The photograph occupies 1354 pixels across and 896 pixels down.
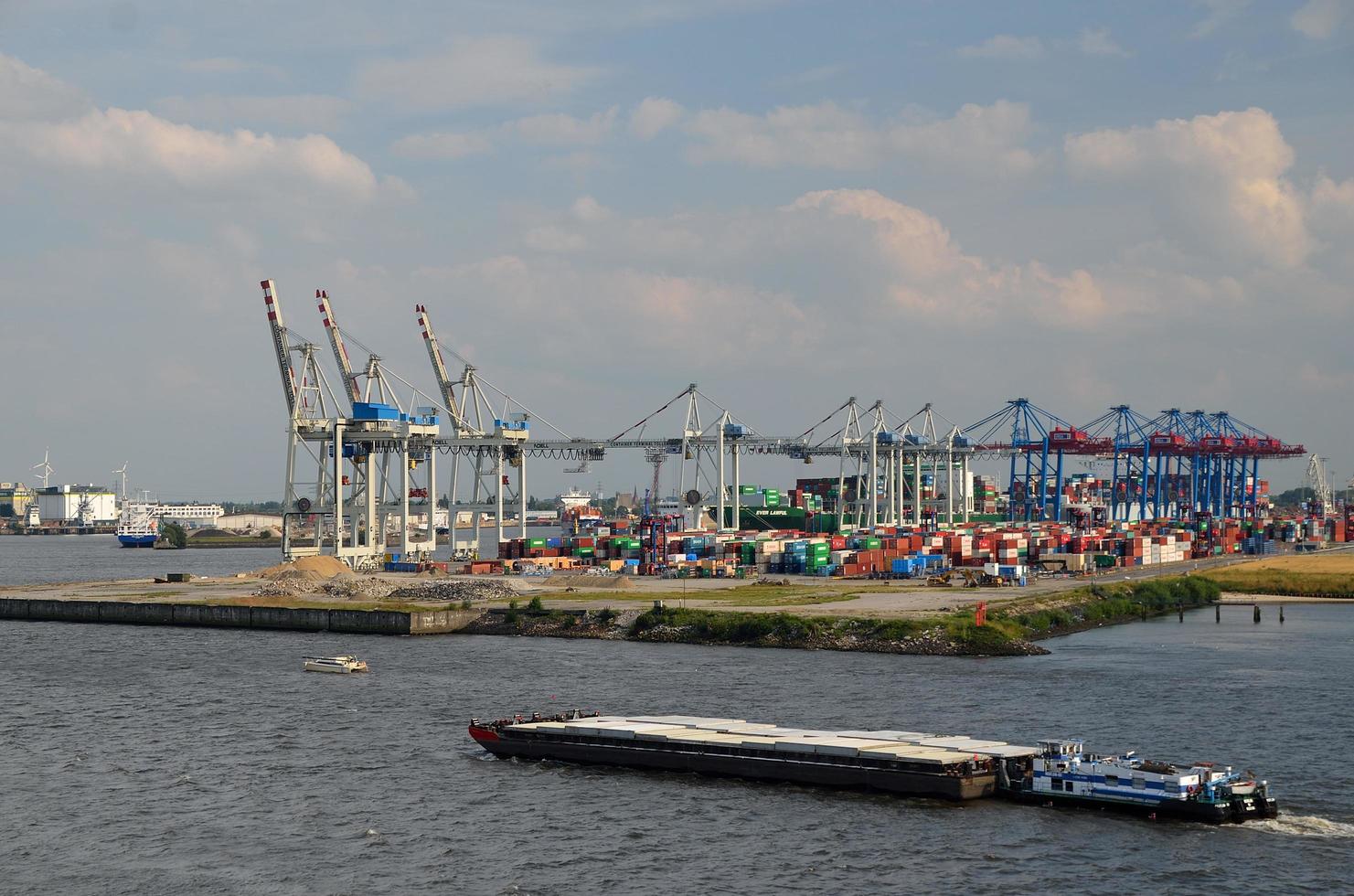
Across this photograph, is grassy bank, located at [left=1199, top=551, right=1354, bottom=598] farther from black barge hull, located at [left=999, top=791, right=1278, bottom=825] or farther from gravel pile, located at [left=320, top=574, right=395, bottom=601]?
black barge hull, located at [left=999, top=791, right=1278, bottom=825]

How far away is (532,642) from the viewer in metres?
89.1

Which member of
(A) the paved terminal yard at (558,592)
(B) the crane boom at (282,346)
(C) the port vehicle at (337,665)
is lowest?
(C) the port vehicle at (337,665)

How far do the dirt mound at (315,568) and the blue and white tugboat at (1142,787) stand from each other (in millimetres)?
90250

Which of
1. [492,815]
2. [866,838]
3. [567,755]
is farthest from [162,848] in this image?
[866,838]

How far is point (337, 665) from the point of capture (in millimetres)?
75875

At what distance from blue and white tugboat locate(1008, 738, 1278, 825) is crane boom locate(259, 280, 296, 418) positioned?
4310 inches

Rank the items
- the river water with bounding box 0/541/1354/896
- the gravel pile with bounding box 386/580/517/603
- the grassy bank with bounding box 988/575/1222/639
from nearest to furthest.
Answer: the river water with bounding box 0/541/1354/896, the grassy bank with bounding box 988/575/1222/639, the gravel pile with bounding box 386/580/517/603

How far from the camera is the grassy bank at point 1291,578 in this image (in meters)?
120

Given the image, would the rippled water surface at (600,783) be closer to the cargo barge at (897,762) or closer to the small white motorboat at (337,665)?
the cargo barge at (897,762)

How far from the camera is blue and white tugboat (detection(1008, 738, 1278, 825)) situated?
42.3m

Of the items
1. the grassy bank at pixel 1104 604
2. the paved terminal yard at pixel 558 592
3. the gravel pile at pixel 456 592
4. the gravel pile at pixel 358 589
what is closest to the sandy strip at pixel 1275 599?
the grassy bank at pixel 1104 604

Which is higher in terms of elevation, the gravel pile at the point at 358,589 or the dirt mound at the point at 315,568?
the dirt mound at the point at 315,568

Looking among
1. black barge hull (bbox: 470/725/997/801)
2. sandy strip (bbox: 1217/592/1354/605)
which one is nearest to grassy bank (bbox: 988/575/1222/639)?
sandy strip (bbox: 1217/592/1354/605)

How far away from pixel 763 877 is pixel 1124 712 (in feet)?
91.1
